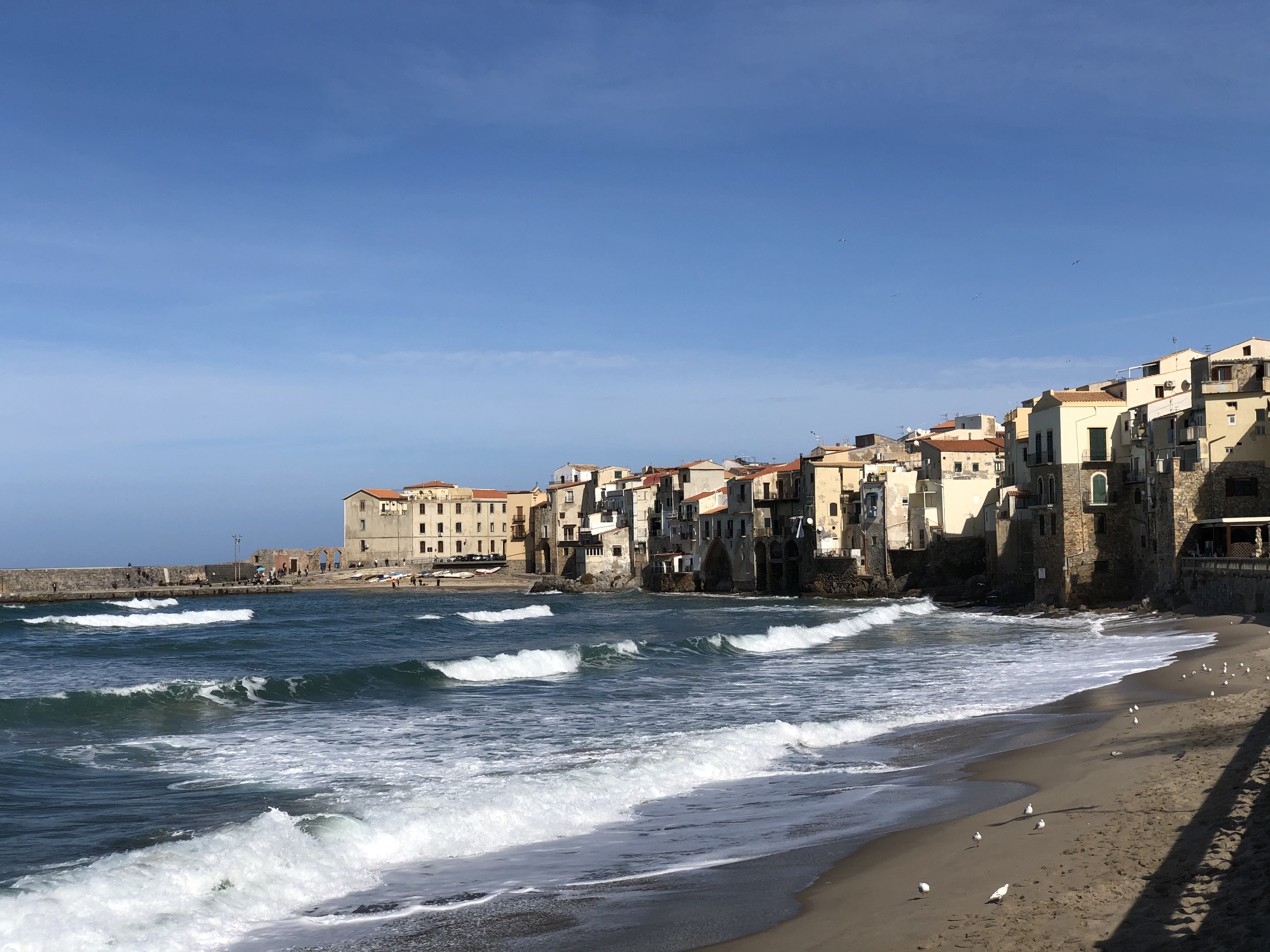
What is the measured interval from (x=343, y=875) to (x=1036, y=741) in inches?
438

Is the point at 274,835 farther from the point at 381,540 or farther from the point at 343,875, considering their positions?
the point at 381,540

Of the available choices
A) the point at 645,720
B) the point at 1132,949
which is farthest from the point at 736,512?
the point at 1132,949

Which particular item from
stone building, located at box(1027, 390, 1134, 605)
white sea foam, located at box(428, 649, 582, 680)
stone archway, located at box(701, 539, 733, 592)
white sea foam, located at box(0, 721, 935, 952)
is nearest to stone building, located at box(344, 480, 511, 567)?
stone archway, located at box(701, 539, 733, 592)

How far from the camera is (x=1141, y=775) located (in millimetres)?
12586

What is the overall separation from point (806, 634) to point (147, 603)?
65.0m

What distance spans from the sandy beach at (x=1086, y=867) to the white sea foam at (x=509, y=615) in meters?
48.4

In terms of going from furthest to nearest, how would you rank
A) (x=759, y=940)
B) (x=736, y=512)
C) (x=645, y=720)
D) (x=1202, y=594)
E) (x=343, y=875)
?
(x=736, y=512)
(x=1202, y=594)
(x=645, y=720)
(x=343, y=875)
(x=759, y=940)

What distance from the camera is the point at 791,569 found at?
78.7 meters

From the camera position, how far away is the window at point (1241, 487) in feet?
143

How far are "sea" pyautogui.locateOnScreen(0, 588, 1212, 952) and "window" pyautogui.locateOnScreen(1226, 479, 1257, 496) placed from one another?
1161 cm

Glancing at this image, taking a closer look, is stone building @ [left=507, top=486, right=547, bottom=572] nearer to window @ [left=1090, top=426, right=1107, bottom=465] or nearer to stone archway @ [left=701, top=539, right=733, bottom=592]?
stone archway @ [left=701, top=539, right=733, bottom=592]

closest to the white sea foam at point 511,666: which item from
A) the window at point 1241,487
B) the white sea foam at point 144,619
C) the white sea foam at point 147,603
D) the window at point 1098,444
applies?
the window at point 1241,487

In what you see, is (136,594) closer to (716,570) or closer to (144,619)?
(144,619)

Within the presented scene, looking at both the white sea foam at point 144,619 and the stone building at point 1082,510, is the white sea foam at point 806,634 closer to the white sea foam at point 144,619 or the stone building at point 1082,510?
the stone building at point 1082,510
